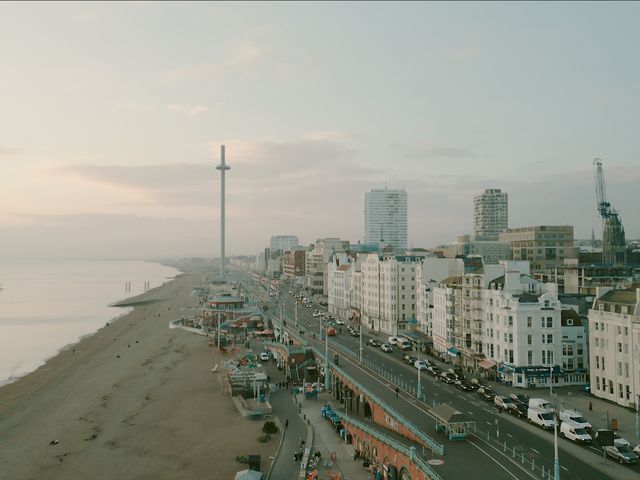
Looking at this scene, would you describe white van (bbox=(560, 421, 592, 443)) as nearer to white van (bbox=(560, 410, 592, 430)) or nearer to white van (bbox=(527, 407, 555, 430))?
white van (bbox=(560, 410, 592, 430))

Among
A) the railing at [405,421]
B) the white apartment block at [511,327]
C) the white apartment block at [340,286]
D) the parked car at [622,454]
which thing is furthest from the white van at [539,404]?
the white apartment block at [340,286]

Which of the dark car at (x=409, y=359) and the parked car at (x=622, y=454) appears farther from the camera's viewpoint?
the dark car at (x=409, y=359)

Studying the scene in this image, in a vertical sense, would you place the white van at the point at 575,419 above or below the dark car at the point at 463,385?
above

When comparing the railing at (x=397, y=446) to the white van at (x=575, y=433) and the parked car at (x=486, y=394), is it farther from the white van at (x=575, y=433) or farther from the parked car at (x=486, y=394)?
the parked car at (x=486, y=394)

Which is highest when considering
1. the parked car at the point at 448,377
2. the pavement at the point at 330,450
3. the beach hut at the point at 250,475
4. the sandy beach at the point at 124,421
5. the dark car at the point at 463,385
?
the parked car at the point at 448,377

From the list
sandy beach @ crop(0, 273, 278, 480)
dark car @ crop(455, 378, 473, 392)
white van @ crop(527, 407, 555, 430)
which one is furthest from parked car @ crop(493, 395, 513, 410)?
sandy beach @ crop(0, 273, 278, 480)

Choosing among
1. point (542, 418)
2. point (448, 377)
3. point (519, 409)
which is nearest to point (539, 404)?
point (519, 409)
